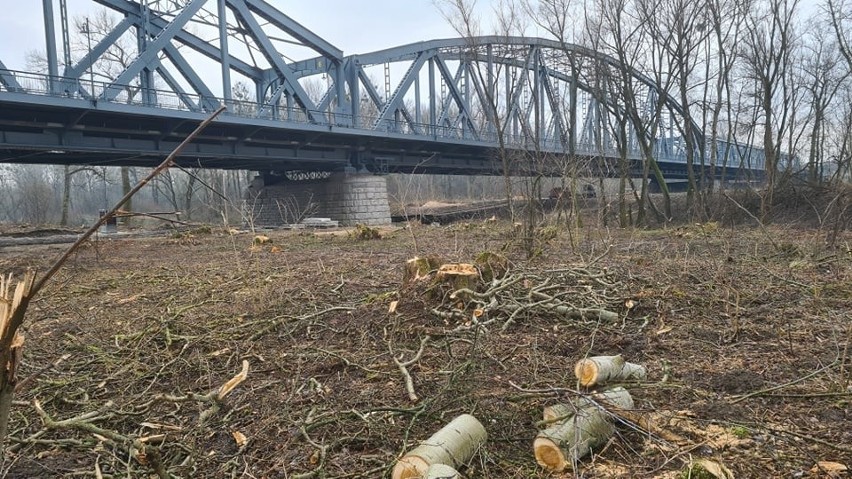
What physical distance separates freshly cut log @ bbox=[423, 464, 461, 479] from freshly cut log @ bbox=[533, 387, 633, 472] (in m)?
0.53

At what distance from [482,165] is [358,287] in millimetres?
32679

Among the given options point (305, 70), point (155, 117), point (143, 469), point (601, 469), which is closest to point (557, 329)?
point (601, 469)

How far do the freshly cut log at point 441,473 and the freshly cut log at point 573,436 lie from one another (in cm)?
53

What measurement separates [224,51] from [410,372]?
29.9 metres

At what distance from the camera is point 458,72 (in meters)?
43.1

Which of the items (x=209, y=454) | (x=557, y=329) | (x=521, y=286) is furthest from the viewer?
(x=521, y=286)

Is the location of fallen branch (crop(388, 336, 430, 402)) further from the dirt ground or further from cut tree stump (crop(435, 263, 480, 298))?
cut tree stump (crop(435, 263, 480, 298))

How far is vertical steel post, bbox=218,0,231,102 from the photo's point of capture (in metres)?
28.1

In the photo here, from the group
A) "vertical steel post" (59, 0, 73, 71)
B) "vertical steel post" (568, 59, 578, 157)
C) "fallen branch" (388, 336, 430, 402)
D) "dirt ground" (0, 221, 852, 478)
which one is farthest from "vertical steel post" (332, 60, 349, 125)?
"fallen branch" (388, 336, 430, 402)

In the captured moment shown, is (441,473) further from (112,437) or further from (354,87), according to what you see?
(354,87)

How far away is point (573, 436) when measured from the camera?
99.3 inches

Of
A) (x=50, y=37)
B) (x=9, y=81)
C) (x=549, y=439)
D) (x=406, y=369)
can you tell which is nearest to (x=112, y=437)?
(x=406, y=369)

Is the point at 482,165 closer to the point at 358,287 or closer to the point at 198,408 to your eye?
the point at 358,287

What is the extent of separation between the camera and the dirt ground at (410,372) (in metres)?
2.58
